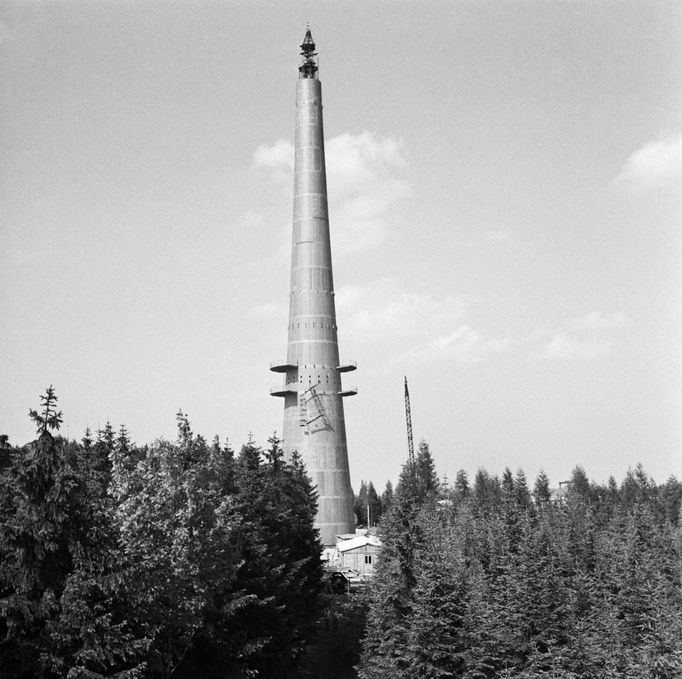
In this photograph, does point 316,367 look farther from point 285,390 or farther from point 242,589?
point 242,589

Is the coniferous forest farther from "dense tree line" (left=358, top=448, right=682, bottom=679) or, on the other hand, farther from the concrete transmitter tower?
the concrete transmitter tower

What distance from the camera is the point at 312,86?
8375 centimetres

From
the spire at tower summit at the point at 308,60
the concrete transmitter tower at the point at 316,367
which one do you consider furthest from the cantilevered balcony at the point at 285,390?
the spire at tower summit at the point at 308,60

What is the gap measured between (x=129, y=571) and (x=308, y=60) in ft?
239

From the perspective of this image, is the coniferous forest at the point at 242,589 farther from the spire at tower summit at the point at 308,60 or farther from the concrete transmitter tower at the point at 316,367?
the spire at tower summit at the point at 308,60

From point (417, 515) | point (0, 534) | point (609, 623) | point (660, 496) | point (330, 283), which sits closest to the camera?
point (0, 534)

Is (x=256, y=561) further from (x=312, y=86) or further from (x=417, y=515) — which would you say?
(x=312, y=86)

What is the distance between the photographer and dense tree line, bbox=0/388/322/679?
19719 millimetres

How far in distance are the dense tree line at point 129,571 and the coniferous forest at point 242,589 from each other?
57mm

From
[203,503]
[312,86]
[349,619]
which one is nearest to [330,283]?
[312,86]

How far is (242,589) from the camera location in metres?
29.0

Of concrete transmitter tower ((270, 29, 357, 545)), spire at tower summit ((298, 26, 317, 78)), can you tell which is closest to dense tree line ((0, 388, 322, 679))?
concrete transmitter tower ((270, 29, 357, 545))

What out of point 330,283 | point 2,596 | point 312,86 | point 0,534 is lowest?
point 2,596

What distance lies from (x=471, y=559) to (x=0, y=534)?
3967 centimetres
